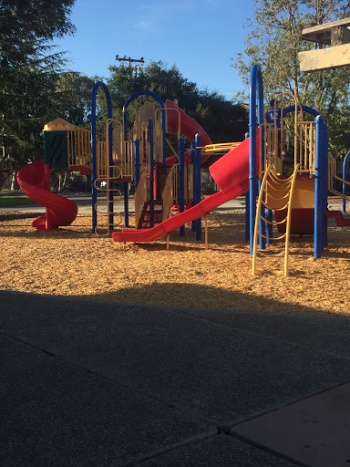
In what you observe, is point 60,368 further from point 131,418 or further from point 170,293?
point 170,293

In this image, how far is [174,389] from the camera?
409 cm

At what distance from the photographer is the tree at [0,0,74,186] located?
19.3 m

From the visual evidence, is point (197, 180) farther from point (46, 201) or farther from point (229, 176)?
point (46, 201)

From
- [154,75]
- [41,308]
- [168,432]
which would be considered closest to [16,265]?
[41,308]

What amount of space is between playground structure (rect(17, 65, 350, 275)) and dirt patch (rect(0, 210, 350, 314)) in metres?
0.45

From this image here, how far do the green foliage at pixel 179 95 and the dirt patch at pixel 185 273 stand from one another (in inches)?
1321

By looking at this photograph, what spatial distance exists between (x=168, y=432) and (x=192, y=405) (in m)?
0.45

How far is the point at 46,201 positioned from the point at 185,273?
8.45 metres

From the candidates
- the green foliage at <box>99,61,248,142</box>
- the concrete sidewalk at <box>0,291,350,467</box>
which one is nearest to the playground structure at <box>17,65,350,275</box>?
the concrete sidewalk at <box>0,291,350,467</box>

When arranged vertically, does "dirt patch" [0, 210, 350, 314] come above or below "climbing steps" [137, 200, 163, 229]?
below

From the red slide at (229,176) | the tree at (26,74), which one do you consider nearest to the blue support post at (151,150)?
the red slide at (229,176)

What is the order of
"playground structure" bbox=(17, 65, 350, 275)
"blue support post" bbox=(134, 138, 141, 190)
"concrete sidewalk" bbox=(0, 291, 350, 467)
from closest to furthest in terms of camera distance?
"concrete sidewalk" bbox=(0, 291, 350, 467)
"playground structure" bbox=(17, 65, 350, 275)
"blue support post" bbox=(134, 138, 141, 190)

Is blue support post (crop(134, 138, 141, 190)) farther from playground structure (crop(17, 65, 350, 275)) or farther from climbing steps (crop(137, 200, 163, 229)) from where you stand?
climbing steps (crop(137, 200, 163, 229))

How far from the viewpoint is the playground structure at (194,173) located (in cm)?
1032
